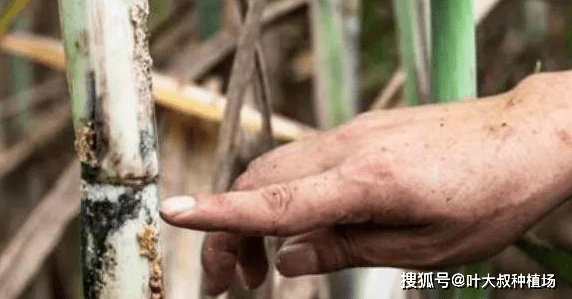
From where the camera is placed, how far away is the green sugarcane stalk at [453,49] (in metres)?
0.69

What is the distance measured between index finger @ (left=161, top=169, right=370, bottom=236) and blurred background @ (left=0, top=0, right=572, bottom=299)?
14 centimetres

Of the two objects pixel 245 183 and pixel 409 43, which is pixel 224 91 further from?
pixel 245 183

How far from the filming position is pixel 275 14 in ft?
4.09

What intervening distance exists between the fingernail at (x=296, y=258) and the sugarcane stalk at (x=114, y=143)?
0.48ft

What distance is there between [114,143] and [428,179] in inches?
8.0

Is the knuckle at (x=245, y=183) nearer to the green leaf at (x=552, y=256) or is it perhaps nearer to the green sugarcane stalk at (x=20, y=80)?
the green leaf at (x=552, y=256)

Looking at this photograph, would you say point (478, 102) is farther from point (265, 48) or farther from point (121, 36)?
point (265, 48)

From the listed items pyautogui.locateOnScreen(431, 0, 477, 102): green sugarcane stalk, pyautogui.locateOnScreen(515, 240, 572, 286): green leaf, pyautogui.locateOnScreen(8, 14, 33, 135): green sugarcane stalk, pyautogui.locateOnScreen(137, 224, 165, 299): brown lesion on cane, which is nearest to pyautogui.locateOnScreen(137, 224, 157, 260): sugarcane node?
pyautogui.locateOnScreen(137, 224, 165, 299): brown lesion on cane

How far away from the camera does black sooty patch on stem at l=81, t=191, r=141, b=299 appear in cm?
53

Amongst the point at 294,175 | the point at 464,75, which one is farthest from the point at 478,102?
the point at 294,175

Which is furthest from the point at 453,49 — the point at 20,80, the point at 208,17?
the point at 20,80

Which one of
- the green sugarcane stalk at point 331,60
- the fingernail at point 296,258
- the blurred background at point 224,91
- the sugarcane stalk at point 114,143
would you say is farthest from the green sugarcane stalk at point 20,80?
the sugarcane stalk at point 114,143

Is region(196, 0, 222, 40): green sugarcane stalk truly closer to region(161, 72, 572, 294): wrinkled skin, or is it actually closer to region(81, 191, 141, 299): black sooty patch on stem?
region(161, 72, 572, 294): wrinkled skin

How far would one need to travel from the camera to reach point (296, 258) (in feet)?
2.23
